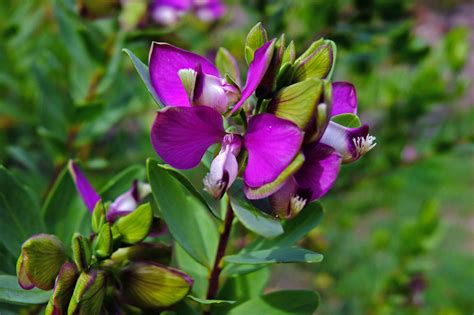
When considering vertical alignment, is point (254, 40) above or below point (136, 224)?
above

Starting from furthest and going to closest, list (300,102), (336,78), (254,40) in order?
(336,78) → (254,40) → (300,102)

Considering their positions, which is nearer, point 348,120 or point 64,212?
point 348,120

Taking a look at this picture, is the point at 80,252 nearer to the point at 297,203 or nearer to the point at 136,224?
the point at 136,224

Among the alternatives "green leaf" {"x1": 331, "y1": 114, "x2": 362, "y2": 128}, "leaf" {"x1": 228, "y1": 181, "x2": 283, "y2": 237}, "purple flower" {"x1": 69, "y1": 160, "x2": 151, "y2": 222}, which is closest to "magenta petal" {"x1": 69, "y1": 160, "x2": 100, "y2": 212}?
"purple flower" {"x1": 69, "y1": 160, "x2": 151, "y2": 222}

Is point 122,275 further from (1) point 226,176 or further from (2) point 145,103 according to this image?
(2) point 145,103

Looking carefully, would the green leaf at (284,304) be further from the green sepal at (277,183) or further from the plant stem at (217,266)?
the green sepal at (277,183)

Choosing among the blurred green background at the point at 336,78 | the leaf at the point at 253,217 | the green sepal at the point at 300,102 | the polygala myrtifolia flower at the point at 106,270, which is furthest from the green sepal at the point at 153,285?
the blurred green background at the point at 336,78

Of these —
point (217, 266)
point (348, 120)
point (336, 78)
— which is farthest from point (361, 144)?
point (336, 78)
